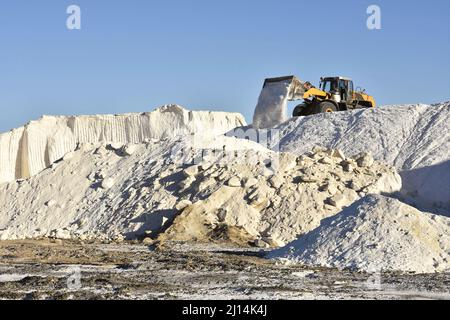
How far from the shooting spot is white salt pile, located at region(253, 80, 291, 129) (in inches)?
1102

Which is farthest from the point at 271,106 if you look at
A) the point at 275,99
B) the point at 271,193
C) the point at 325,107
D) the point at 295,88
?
the point at 271,193

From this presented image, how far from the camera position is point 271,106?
2867 cm

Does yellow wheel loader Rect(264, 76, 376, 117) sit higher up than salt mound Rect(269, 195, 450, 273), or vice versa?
yellow wheel loader Rect(264, 76, 376, 117)

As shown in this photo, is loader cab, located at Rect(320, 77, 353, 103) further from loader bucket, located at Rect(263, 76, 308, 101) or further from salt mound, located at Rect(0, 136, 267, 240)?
salt mound, located at Rect(0, 136, 267, 240)

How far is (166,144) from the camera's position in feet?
75.3

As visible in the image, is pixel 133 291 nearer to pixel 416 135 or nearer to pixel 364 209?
pixel 364 209

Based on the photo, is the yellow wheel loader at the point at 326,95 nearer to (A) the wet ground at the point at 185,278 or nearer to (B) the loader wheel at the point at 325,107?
(B) the loader wheel at the point at 325,107

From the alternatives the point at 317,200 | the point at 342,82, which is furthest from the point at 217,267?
the point at 342,82

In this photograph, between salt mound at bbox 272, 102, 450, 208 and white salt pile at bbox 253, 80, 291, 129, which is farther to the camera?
white salt pile at bbox 253, 80, 291, 129

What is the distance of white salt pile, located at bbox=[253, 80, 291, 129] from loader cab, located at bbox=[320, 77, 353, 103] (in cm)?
130

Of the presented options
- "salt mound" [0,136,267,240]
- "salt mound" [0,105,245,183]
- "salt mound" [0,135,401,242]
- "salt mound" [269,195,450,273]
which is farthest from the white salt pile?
"salt mound" [269,195,450,273]

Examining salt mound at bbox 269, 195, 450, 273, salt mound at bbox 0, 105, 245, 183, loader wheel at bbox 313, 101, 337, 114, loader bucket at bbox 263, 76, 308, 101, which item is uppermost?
loader bucket at bbox 263, 76, 308, 101

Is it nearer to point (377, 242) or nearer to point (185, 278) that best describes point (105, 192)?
point (377, 242)

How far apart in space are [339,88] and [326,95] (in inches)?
18.3
